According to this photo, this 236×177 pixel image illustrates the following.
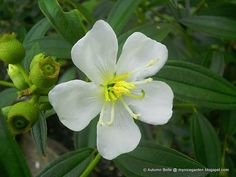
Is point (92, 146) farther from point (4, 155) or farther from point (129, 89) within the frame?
point (4, 155)

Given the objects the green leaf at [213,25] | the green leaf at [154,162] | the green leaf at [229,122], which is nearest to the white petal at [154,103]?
the green leaf at [154,162]

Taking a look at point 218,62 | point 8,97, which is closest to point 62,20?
point 8,97

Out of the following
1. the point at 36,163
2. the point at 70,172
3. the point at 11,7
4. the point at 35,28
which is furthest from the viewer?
the point at 36,163

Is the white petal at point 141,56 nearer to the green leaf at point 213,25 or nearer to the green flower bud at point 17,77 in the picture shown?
the green flower bud at point 17,77

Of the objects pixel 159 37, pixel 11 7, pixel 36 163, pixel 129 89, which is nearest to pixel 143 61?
pixel 129 89

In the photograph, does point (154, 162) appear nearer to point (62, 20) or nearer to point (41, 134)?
point (41, 134)

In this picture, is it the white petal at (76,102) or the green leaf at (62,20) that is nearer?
the white petal at (76,102)
